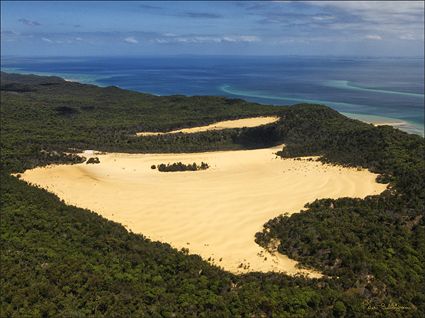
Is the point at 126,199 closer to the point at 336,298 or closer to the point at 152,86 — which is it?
the point at 336,298

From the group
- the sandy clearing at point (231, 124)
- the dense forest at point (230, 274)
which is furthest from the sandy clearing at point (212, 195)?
the sandy clearing at point (231, 124)

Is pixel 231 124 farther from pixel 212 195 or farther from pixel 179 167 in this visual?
pixel 212 195

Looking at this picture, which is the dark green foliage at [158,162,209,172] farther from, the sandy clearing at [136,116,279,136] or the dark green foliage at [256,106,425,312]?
the sandy clearing at [136,116,279,136]

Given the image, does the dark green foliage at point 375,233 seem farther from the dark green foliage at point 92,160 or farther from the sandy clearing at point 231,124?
the sandy clearing at point 231,124

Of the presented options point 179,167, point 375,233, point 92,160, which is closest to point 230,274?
point 375,233

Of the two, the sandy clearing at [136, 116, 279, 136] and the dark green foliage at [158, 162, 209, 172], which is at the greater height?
the sandy clearing at [136, 116, 279, 136]

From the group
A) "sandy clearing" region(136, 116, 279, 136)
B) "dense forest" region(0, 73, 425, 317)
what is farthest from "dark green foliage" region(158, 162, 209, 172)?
"sandy clearing" region(136, 116, 279, 136)

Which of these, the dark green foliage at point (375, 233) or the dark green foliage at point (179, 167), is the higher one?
the dark green foliage at point (375, 233)

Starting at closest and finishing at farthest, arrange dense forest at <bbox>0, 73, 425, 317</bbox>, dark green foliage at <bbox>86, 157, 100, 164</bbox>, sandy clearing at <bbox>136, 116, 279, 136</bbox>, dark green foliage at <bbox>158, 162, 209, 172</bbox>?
1. dense forest at <bbox>0, 73, 425, 317</bbox>
2. dark green foliage at <bbox>158, 162, 209, 172</bbox>
3. dark green foliage at <bbox>86, 157, 100, 164</bbox>
4. sandy clearing at <bbox>136, 116, 279, 136</bbox>
